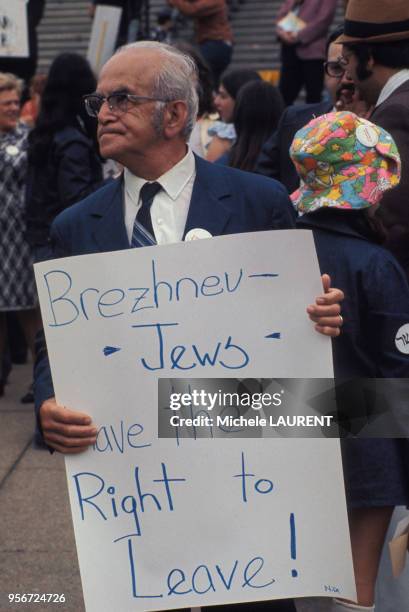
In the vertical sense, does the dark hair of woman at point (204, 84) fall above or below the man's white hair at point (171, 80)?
below

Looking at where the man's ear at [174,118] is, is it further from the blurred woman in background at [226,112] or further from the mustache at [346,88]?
the blurred woman in background at [226,112]

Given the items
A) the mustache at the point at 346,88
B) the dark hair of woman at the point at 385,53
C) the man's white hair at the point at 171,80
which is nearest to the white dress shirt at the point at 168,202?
the man's white hair at the point at 171,80

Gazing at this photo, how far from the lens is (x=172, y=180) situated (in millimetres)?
3207

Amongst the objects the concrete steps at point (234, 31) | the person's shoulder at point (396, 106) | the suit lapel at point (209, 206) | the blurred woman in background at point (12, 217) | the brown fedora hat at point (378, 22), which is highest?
the brown fedora hat at point (378, 22)

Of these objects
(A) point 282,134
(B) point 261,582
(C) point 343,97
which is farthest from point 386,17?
(B) point 261,582

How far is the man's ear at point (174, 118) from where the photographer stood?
3.19 m

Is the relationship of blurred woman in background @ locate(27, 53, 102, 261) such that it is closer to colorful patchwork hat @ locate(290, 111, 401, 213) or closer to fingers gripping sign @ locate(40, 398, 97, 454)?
colorful patchwork hat @ locate(290, 111, 401, 213)

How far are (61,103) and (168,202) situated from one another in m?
3.77

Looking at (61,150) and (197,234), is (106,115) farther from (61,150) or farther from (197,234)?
(61,150)

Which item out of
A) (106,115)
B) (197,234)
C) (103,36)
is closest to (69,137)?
(103,36)

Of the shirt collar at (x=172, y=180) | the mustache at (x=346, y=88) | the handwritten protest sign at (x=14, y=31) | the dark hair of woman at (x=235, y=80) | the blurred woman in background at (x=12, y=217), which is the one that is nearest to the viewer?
the shirt collar at (x=172, y=180)

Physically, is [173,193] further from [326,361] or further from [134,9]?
[134,9]

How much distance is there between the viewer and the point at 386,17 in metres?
4.03

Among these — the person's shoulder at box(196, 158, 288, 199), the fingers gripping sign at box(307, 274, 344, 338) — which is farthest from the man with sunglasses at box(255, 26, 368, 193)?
the fingers gripping sign at box(307, 274, 344, 338)
